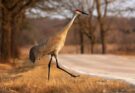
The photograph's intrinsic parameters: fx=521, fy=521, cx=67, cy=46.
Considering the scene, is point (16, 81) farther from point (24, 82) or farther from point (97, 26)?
point (97, 26)

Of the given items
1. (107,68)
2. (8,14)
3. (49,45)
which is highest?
(8,14)

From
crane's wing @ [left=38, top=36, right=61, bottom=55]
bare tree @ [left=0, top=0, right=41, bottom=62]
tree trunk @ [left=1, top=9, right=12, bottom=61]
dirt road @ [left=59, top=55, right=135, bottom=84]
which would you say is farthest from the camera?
tree trunk @ [left=1, top=9, right=12, bottom=61]

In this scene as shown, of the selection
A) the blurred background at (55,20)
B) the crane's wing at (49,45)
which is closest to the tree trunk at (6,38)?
the blurred background at (55,20)

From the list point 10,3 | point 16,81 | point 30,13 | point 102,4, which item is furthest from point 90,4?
point 16,81

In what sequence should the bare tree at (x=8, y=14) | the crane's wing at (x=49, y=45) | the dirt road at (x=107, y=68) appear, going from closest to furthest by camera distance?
the crane's wing at (x=49, y=45), the dirt road at (x=107, y=68), the bare tree at (x=8, y=14)

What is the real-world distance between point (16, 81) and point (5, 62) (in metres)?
19.5

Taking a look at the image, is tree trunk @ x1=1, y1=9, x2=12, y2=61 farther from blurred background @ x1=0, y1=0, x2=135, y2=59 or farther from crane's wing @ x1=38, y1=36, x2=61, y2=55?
crane's wing @ x1=38, y1=36, x2=61, y2=55

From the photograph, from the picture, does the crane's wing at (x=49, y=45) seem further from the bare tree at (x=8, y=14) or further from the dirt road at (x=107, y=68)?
the bare tree at (x=8, y=14)

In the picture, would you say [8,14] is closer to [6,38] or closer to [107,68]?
[6,38]

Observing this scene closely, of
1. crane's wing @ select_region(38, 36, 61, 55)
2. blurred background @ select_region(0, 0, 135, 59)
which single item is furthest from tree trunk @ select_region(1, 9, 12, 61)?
crane's wing @ select_region(38, 36, 61, 55)

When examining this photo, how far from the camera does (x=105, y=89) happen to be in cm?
1345

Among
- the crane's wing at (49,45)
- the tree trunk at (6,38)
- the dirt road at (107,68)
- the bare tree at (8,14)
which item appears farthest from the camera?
the tree trunk at (6,38)

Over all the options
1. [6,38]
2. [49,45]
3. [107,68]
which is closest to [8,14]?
[6,38]

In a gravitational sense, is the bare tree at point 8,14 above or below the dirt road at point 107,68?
above
